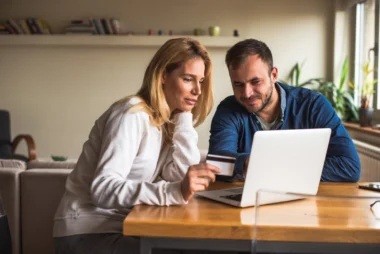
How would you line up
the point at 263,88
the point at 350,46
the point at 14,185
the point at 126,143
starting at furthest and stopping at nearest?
the point at 350,46 → the point at 14,185 → the point at 263,88 → the point at 126,143

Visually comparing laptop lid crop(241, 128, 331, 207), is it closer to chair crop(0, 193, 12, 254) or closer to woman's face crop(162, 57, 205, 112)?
woman's face crop(162, 57, 205, 112)

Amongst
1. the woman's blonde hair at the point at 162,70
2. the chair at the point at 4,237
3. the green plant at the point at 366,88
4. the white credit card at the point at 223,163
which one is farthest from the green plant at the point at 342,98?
the chair at the point at 4,237

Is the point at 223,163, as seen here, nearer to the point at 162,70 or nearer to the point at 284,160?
the point at 284,160

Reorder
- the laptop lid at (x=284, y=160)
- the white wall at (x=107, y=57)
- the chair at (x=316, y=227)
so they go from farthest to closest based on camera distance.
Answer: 1. the white wall at (x=107, y=57)
2. the laptop lid at (x=284, y=160)
3. the chair at (x=316, y=227)

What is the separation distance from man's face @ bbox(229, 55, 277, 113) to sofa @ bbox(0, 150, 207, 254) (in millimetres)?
1073

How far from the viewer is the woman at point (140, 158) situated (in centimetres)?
156

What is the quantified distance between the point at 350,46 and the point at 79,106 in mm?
3064

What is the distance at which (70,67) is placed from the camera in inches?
244

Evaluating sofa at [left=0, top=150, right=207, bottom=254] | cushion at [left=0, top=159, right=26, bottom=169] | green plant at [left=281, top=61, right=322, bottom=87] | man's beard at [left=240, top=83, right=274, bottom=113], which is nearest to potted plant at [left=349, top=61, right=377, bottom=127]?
green plant at [left=281, top=61, right=322, bottom=87]

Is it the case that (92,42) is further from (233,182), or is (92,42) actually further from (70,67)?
(233,182)

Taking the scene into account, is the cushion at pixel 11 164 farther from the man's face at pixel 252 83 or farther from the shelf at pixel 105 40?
the shelf at pixel 105 40

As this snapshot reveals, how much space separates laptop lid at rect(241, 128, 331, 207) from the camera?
146cm

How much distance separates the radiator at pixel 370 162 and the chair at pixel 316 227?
2595 millimetres

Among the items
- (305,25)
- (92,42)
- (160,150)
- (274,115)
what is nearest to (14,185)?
(160,150)
